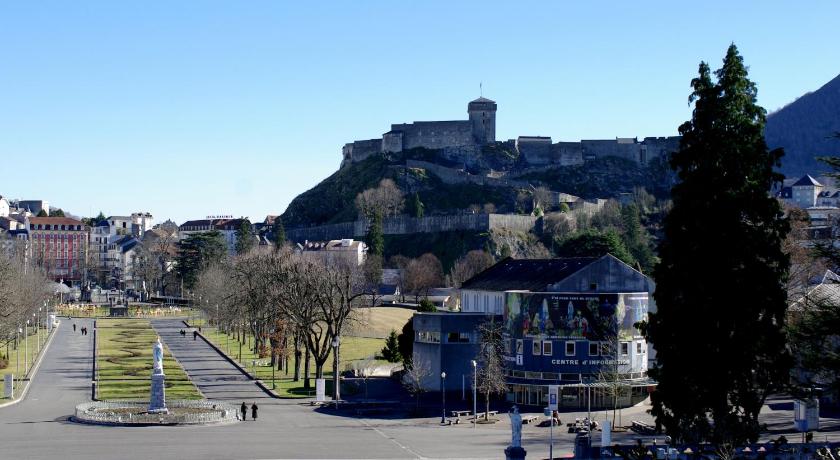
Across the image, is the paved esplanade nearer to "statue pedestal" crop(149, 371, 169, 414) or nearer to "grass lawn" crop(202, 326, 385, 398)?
"grass lawn" crop(202, 326, 385, 398)

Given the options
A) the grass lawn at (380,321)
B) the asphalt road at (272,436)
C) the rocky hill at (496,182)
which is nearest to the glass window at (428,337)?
the asphalt road at (272,436)

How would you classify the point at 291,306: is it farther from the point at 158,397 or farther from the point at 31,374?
the point at 31,374

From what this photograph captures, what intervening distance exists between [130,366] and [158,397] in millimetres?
27135

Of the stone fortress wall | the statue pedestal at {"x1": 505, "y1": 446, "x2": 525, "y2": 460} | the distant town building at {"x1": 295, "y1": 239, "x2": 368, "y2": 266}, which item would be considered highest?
the stone fortress wall

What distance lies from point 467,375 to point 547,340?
6.26m

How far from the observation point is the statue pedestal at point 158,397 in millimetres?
54969

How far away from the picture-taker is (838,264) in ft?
110

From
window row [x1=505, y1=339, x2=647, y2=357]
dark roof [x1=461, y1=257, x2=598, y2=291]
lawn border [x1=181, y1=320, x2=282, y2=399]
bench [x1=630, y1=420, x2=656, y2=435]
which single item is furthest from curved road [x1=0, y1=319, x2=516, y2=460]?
dark roof [x1=461, y1=257, x2=598, y2=291]

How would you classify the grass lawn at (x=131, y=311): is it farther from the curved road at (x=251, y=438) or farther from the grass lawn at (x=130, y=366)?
the curved road at (x=251, y=438)

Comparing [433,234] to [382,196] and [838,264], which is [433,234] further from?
[838,264]

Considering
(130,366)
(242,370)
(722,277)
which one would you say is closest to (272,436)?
(722,277)

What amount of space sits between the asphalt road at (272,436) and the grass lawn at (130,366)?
2.29 meters

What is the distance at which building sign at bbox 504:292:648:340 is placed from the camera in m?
63.7

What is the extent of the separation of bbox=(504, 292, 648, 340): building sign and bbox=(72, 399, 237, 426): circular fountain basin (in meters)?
18.5
